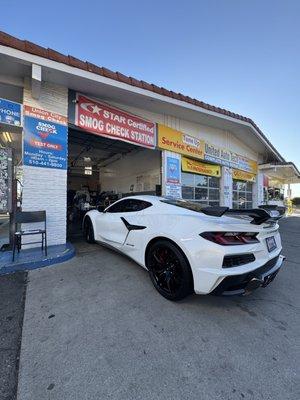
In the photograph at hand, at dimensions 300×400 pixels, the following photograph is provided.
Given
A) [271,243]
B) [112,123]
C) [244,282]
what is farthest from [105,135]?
[244,282]

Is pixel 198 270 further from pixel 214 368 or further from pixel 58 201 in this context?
pixel 58 201

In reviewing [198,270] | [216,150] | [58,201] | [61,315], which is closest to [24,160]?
[58,201]

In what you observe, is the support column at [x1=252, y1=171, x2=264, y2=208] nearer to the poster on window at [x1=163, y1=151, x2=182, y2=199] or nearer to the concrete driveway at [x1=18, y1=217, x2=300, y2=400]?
the poster on window at [x1=163, y1=151, x2=182, y2=199]

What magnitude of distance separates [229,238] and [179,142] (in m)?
6.49

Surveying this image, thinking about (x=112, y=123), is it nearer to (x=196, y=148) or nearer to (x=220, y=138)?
(x=196, y=148)

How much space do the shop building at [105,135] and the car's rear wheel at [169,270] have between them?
125 inches

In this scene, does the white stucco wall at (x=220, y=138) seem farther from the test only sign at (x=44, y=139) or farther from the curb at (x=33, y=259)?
the curb at (x=33, y=259)

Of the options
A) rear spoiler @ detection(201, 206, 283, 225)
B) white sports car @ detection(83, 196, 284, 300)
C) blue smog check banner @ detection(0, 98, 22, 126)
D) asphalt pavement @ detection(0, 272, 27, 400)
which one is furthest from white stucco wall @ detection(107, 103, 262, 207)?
asphalt pavement @ detection(0, 272, 27, 400)

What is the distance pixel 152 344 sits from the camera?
2104 mm

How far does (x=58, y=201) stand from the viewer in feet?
17.6

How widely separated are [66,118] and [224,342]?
5508 mm

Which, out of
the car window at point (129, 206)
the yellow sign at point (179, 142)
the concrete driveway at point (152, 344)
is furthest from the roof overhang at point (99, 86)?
the concrete driveway at point (152, 344)

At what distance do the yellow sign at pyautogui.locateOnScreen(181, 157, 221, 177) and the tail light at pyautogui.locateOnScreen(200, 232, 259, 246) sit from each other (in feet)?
20.9

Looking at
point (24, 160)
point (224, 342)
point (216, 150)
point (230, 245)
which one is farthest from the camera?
point (216, 150)
